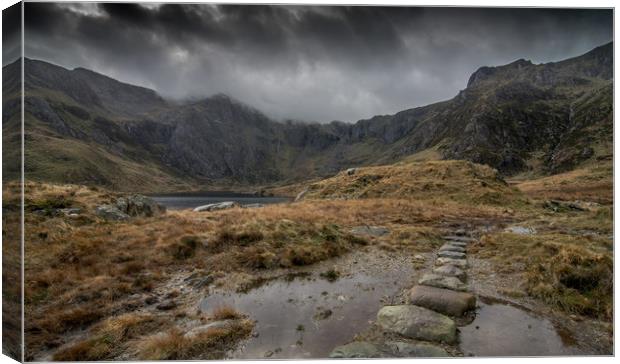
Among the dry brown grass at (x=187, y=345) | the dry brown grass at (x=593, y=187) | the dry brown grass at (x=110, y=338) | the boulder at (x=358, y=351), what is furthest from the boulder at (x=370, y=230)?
the dry brown grass at (x=110, y=338)

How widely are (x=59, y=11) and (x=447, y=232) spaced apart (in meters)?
17.9

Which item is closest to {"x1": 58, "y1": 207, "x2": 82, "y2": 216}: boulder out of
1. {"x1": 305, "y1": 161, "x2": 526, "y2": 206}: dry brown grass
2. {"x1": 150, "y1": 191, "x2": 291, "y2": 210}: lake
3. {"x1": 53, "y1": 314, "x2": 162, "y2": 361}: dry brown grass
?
{"x1": 53, "y1": 314, "x2": 162, "y2": 361}: dry brown grass

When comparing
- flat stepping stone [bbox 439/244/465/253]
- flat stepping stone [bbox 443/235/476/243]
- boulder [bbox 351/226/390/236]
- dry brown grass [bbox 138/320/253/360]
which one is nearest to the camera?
dry brown grass [bbox 138/320/253/360]

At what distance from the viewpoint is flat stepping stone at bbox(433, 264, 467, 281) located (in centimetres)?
904

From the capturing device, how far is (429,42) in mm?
9375

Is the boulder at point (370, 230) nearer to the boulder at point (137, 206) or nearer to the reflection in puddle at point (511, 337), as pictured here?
the reflection in puddle at point (511, 337)

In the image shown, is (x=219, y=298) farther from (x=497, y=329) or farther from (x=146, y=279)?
(x=497, y=329)

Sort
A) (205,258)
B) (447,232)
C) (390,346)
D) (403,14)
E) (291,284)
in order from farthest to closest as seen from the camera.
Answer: (447,232)
(205,258)
(291,284)
(403,14)
(390,346)

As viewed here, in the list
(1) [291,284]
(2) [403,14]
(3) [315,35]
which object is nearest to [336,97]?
(3) [315,35]

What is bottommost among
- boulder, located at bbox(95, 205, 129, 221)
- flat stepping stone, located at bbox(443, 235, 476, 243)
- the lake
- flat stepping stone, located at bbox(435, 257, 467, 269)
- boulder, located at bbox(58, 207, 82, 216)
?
the lake

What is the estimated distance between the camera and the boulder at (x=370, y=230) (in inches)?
631

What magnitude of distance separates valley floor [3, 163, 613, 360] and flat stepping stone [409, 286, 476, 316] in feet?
1.10

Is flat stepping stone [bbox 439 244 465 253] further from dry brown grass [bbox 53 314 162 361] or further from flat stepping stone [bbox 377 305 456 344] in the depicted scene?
dry brown grass [bbox 53 314 162 361]

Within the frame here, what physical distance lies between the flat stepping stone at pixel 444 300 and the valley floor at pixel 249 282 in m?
0.34
